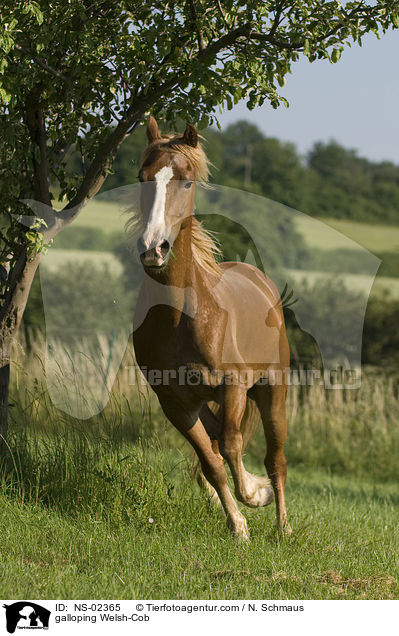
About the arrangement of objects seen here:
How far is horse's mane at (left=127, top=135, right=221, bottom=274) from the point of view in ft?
14.9

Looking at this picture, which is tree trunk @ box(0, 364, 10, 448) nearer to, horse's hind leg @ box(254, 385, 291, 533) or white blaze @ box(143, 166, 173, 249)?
horse's hind leg @ box(254, 385, 291, 533)

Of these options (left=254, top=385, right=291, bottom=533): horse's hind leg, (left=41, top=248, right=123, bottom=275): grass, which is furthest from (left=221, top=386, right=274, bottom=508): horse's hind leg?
(left=41, top=248, right=123, bottom=275): grass

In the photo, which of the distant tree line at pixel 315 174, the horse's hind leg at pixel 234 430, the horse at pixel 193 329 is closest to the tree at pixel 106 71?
the horse at pixel 193 329

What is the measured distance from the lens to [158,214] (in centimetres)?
420

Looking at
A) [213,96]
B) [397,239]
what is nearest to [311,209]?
[397,239]

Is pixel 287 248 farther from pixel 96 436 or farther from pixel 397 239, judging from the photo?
pixel 96 436

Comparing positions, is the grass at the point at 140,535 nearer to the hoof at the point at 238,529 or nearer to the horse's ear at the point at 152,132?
the hoof at the point at 238,529

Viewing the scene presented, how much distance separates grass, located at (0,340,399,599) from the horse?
0.30 meters

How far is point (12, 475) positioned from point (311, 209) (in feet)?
133

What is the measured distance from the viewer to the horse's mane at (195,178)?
14.9 ft

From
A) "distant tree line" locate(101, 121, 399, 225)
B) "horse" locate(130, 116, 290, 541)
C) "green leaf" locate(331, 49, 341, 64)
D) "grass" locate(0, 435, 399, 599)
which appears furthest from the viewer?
"distant tree line" locate(101, 121, 399, 225)

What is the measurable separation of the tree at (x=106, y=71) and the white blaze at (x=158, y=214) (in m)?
1.08

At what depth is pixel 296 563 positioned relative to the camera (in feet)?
15.3

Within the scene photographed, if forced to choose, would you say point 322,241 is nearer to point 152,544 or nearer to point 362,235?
point 362,235
